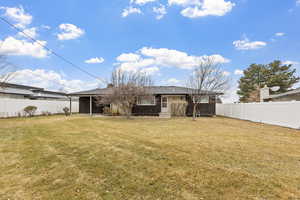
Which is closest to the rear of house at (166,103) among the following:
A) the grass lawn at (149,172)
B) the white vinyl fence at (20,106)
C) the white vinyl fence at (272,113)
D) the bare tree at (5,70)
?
the white vinyl fence at (272,113)

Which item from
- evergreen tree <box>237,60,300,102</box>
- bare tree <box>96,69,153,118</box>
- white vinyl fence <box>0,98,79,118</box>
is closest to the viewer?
bare tree <box>96,69,153,118</box>

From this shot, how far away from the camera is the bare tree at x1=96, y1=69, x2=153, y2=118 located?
1295cm

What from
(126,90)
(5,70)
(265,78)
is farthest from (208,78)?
(265,78)

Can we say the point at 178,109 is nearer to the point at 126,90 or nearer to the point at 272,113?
the point at 126,90

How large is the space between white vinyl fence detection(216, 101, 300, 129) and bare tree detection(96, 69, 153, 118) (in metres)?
8.87

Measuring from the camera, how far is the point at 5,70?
1324cm

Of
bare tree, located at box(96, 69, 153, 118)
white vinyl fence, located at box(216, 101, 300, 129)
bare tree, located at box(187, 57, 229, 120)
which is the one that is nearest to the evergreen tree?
white vinyl fence, located at box(216, 101, 300, 129)

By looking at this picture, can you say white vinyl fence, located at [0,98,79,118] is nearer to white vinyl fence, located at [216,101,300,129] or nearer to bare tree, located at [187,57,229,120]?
bare tree, located at [187,57,229,120]

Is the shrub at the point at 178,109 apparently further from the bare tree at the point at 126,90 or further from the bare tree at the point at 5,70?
the bare tree at the point at 5,70

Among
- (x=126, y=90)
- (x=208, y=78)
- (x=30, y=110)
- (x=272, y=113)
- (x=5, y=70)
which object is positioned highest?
(x=5, y=70)

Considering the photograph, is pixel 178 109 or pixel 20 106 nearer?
pixel 20 106

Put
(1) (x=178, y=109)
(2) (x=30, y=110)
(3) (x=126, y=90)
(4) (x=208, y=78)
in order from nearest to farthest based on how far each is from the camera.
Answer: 1. (3) (x=126, y=90)
2. (4) (x=208, y=78)
3. (2) (x=30, y=110)
4. (1) (x=178, y=109)

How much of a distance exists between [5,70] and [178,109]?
16.1 m

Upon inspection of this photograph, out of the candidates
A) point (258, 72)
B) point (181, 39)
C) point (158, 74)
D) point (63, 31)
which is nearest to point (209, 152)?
point (181, 39)
